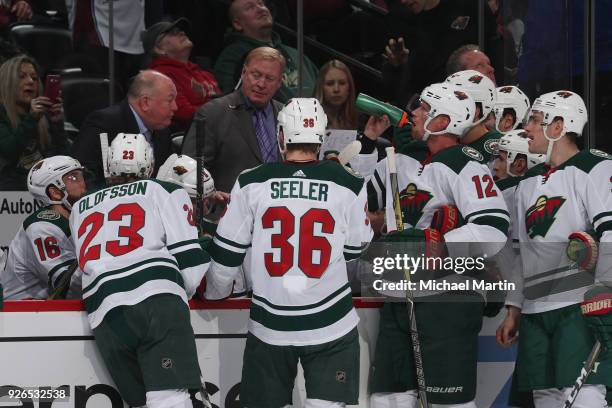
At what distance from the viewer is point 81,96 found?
6.75 m

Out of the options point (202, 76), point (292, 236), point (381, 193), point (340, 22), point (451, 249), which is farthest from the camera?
point (340, 22)

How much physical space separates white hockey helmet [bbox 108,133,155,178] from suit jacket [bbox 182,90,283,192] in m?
1.26

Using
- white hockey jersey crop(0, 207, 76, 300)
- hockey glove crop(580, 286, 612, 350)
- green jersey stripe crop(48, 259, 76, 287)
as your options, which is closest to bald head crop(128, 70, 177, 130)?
white hockey jersey crop(0, 207, 76, 300)

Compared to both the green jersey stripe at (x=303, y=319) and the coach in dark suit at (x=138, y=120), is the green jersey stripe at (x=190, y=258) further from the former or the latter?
the coach in dark suit at (x=138, y=120)

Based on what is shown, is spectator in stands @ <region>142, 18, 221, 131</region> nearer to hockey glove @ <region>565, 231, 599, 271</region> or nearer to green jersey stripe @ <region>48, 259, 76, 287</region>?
green jersey stripe @ <region>48, 259, 76, 287</region>

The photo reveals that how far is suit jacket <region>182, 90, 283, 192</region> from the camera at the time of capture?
6023mm

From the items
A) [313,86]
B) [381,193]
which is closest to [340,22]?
[313,86]

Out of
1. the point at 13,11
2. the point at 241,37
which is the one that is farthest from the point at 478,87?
the point at 13,11

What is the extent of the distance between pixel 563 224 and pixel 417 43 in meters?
2.38

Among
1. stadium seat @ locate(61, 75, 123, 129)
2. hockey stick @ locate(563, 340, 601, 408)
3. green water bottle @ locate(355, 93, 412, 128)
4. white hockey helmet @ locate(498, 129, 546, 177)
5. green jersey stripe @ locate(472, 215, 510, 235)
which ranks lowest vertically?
hockey stick @ locate(563, 340, 601, 408)

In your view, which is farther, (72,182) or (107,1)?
(107,1)

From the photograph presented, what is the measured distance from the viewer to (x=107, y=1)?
22.4 feet

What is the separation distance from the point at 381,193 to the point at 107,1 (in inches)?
90.6

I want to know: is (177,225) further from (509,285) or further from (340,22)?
(340,22)
